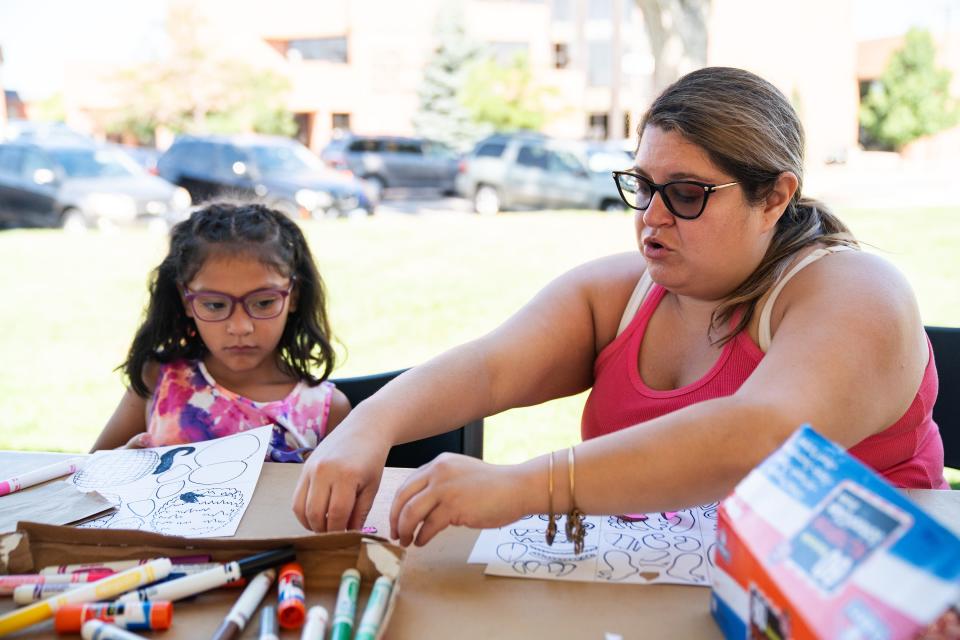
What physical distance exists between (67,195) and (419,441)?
30.3 feet

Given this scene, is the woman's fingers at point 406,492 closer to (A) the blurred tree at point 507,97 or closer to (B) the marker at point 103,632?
(B) the marker at point 103,632

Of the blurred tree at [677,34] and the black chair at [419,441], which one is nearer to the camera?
the black chair at [419,441]

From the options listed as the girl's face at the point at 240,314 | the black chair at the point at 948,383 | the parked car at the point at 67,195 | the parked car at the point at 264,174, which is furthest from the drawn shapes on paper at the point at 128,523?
the parked car at the point at 264,174

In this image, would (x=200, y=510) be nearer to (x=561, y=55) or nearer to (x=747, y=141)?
(x=747, y=141)

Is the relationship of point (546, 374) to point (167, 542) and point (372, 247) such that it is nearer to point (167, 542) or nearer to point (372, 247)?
point (167, 542)

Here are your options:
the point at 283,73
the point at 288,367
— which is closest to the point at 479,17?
the point at 283,73

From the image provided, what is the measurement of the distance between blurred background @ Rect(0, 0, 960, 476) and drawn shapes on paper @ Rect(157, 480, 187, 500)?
3.20 feet

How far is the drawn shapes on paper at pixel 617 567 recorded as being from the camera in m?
1.21

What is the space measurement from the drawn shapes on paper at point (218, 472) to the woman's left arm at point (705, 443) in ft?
1.48

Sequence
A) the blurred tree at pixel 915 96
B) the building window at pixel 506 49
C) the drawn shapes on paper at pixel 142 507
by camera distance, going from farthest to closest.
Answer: the building window at pixel 506 49
the blurred tree at pixel 915 96
the drawn shapes on paper at pixel 142 507

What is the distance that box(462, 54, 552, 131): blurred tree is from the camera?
2811 cm

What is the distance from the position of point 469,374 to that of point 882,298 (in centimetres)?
70

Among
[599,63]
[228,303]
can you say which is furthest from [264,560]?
[599,63]

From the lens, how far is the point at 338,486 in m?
1.31
